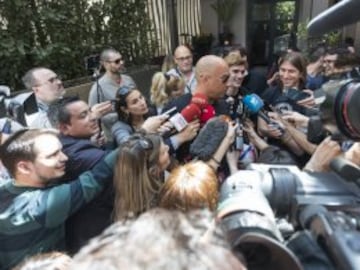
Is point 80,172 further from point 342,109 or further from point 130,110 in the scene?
point 342,109

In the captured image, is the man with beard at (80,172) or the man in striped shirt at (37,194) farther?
the man with beard at (80,172)

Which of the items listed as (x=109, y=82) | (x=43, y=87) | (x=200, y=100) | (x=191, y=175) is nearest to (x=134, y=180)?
(x=191, y=175)

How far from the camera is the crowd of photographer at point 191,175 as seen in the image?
2.08 feet

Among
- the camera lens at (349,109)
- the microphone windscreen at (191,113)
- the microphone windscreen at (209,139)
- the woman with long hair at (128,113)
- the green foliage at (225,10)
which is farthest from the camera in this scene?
the green foliage at (225,10)

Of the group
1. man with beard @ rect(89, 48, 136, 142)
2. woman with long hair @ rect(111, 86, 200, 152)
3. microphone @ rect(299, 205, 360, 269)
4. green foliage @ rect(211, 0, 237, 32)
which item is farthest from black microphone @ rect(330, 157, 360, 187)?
green foliage @ rect(211, 0, 237, 32)

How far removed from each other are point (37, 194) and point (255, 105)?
1.24 m

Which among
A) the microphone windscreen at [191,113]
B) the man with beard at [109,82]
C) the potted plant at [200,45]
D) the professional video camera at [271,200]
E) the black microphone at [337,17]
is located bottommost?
the potted plant at [200,45]

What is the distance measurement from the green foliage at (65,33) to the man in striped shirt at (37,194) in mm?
3481

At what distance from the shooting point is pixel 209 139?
197 cm

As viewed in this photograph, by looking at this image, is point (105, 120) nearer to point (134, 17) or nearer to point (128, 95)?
point (128, 95)

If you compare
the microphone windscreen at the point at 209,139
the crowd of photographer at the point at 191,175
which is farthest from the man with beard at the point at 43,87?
the microphone windscreen at the point at 209,139

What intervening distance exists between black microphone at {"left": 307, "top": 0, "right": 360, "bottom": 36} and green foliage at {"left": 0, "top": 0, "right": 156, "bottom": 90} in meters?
4.64

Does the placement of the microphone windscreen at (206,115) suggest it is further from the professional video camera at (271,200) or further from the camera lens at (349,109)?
the camera lens at (349,109)

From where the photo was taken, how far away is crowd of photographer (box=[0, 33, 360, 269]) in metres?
0.63
